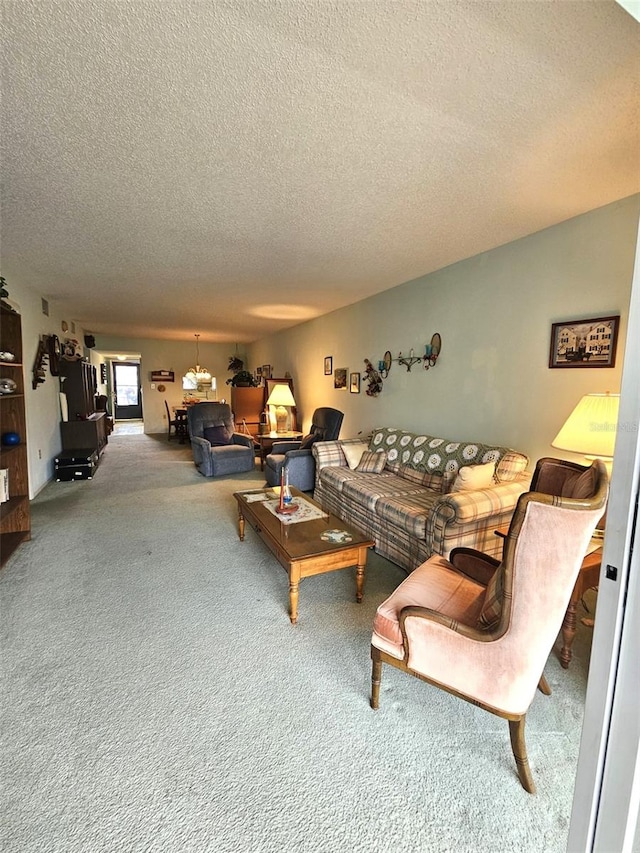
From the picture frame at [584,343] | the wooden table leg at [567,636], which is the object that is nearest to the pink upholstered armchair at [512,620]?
the wooden table leg at [567,636]

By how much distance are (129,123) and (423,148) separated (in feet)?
4.53

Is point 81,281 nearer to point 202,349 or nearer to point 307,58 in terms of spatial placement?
Answer: point 307,58

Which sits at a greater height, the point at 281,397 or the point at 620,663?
the point at 281,397

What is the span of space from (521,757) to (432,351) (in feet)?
10.3

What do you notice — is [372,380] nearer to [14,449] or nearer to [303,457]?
[303,457]

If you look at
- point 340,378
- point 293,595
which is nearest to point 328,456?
point 340,378

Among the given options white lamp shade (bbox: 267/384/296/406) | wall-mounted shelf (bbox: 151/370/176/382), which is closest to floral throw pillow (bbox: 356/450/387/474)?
white lamp shade (bbox: 267/384/296/406)

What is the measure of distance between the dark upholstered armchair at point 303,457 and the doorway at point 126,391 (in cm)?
1008

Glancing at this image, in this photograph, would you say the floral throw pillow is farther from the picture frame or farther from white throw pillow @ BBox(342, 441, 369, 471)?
the picture frame

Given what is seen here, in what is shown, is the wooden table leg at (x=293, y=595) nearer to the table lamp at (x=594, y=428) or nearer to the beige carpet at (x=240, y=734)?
the beige carpet at (x=240, y=734)

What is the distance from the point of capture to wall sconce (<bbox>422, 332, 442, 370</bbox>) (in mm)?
3634

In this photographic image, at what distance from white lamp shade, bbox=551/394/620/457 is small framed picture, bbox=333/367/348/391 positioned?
344cm

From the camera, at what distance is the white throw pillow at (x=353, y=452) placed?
3945mm

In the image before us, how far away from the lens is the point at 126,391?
13477mm
